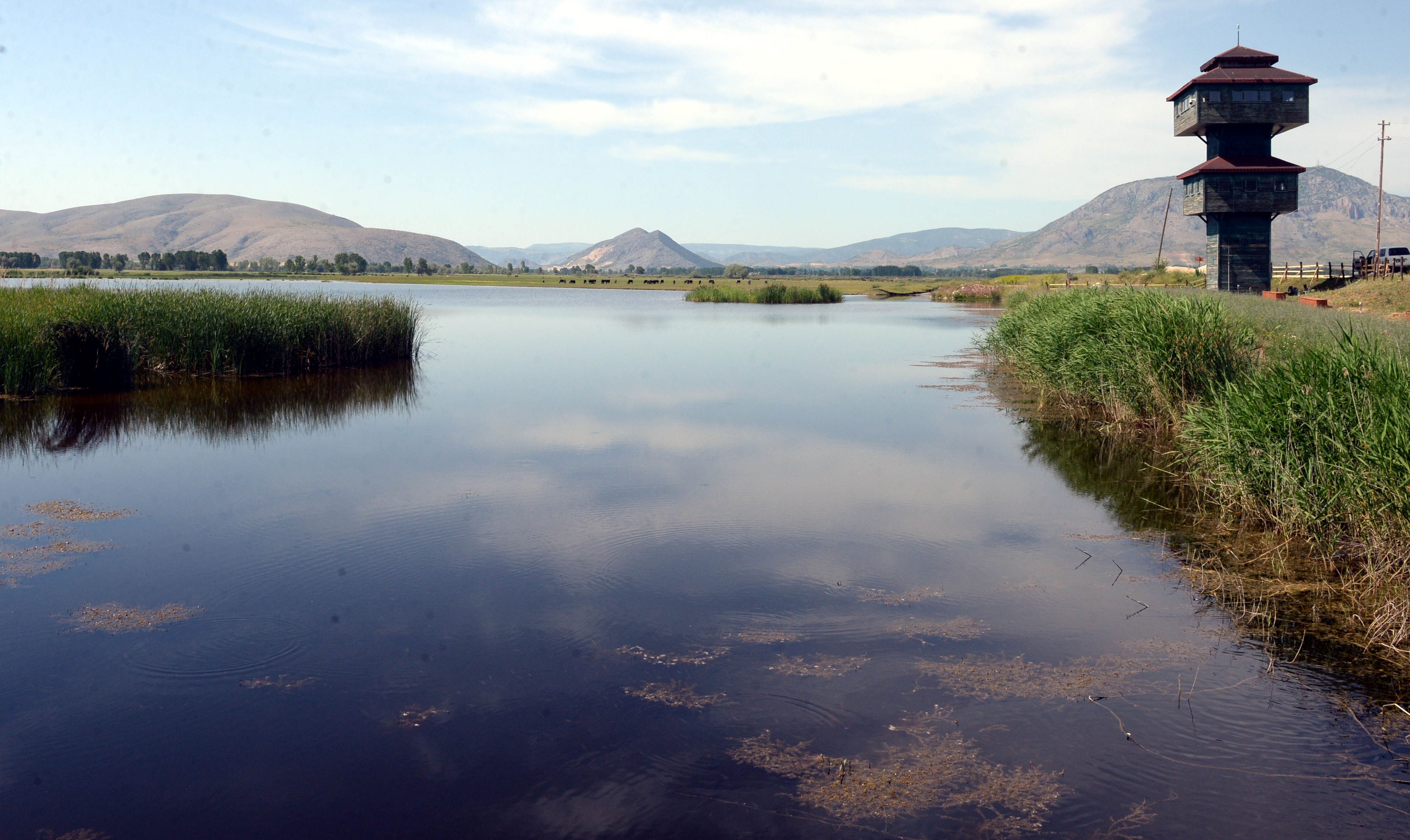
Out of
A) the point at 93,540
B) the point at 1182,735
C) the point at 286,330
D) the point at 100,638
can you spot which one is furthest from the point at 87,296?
the point at 1182,735

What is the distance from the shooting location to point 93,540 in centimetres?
1118

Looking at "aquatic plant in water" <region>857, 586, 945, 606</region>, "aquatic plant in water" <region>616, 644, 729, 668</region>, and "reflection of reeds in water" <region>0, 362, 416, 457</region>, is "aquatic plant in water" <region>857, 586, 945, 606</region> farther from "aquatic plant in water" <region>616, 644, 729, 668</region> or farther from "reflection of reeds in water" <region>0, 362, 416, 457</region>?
"reflection of reeds in water" <region>0, 362, 416, 457</region>

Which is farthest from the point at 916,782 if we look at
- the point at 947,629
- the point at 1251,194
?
the point at 1251,194

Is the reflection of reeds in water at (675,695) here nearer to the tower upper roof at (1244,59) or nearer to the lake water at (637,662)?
the lake water at (637,662)

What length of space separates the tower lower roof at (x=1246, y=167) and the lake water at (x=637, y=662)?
36155mm

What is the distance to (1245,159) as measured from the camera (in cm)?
4622

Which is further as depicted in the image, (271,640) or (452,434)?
(452,434)

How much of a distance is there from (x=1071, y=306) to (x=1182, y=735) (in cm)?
1752

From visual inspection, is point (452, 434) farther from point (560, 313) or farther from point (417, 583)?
point (560, 313)

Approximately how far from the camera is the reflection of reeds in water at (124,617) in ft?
27.6

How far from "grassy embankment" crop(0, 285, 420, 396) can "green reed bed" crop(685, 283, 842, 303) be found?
51453 mm

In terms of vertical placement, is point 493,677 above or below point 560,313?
below

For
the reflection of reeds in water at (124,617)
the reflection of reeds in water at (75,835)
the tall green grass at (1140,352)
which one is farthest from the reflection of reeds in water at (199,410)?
the tall green grass at (1140,352)

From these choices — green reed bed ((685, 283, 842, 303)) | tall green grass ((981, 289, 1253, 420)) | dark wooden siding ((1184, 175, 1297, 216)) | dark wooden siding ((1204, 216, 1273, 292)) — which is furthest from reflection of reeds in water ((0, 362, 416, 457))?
green reed bed ((685, 283, 842, 303))
